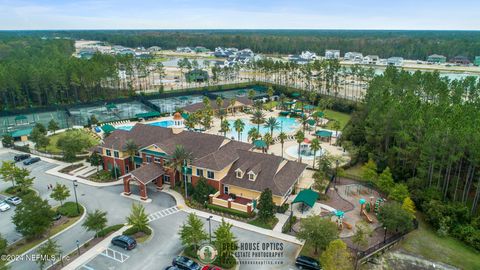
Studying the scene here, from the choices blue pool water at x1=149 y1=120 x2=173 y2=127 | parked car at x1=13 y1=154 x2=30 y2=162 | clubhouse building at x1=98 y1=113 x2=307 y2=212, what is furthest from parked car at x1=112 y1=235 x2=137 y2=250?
blue pool water at x1=149 y1=120 x2=173 y2=127

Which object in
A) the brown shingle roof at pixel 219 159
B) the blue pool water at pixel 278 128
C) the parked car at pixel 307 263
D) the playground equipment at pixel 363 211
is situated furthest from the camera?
the blue pool water at pixel 278 128

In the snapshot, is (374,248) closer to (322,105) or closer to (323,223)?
(323,223)

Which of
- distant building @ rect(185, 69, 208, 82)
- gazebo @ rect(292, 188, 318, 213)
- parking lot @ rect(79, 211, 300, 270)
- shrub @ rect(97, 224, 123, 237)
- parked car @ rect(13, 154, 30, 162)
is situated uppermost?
distant building @ rect(185, 69, 208, 82)

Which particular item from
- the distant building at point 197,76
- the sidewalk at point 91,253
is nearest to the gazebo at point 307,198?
the sidewalk at point 91,253

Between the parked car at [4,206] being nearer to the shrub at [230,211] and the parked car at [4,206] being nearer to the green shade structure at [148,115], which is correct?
the shrub at [230,211]

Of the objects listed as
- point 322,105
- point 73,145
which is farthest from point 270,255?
point 322,105

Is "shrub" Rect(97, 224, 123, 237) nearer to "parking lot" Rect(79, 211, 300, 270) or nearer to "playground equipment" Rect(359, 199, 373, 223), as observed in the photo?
"parking lot" Rect(79, 211, 300, 270)

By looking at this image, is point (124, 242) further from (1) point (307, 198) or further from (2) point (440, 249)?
(2) point (440, 249)
